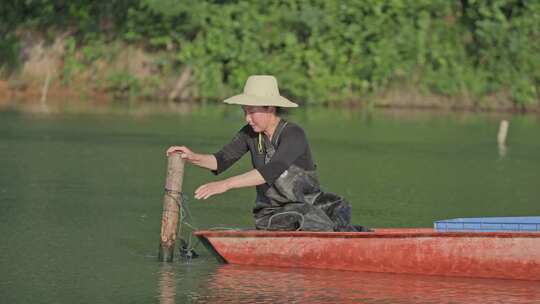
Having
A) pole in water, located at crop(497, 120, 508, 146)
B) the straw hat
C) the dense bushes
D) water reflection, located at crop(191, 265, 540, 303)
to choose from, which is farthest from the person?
the dense bushes

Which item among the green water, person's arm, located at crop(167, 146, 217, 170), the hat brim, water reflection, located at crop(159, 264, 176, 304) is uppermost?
the hat brim

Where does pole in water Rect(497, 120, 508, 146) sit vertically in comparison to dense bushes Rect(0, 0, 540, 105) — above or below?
below

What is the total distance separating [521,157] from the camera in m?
21.9

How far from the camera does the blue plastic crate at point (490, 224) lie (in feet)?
37.0

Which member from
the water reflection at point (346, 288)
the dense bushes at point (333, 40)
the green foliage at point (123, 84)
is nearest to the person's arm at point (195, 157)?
the water reflection at point (346, 288)

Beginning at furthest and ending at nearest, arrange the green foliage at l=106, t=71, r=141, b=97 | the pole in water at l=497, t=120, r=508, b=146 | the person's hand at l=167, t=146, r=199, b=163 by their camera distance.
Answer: the green foliage at l=106, t=71, r=141, b=97, the pole in water at l=497, t=120, r=508, b=146, the person's hand at l=167, t=146, r=199, b=163

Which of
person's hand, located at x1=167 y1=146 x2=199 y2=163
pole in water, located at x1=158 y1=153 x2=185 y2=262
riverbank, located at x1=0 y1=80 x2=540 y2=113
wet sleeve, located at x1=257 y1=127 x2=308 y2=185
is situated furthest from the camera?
riverbank, located at x1=0 y1=80 x2=540 y2=113

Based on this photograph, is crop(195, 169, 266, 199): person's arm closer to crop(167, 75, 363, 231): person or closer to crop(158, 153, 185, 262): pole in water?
crop(167, 75, 363, 231): person

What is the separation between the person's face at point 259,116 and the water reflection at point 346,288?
1.10m

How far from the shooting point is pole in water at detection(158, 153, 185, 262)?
10.9 metres

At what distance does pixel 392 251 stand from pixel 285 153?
107 cm

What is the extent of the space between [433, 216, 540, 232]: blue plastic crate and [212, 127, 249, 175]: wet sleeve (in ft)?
5.42

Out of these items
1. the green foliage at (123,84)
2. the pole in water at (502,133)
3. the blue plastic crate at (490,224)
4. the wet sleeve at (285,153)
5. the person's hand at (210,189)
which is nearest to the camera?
the person's hand at (210,189)

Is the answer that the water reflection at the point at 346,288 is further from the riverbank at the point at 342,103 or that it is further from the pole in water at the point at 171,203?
the riverbank at the point at 342,103
